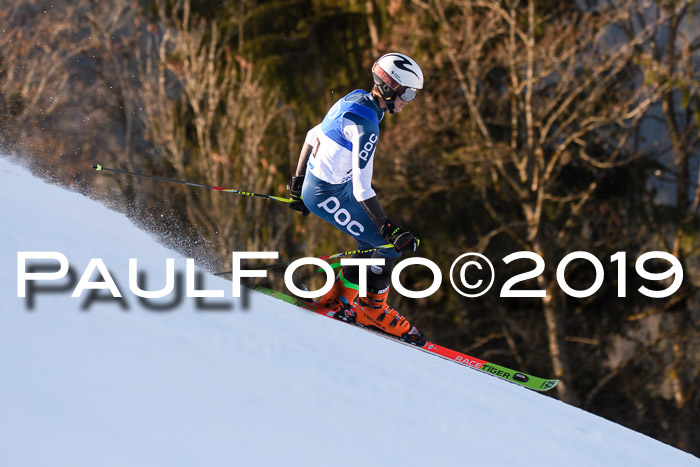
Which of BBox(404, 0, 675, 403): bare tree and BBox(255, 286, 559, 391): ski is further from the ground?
BBox(404, 0, 675, 403): bare tree

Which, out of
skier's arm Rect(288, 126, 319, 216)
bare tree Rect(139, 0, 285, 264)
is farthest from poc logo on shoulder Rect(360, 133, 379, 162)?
bare tree Rect(139, 0, 285, 264)

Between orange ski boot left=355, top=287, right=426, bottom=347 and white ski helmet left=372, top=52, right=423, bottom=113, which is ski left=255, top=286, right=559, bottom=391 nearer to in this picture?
orange ski boot left=355, top=287, right=426, bottom=347

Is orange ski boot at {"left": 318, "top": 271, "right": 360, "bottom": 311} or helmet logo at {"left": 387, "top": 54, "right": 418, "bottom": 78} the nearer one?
helmet logo at {"left": 387, "top": 54, "right": 418, "bottom": 78}

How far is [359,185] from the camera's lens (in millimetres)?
4633

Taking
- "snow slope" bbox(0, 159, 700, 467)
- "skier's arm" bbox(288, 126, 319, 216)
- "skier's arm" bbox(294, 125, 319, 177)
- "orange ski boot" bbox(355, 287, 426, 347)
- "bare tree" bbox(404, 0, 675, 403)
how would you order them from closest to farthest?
"snow slope" bbox(0, 159, 700, 467) < "skier's arm" bbox(294, 125, 319, 177) < "skier's arm" bbox(288, 126, 319, 216) < "orange ski boot" bbox(355, 287, 426, 347) < "bare tree" bbox(404, 0, 675, 403)

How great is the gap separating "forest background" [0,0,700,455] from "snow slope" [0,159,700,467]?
979cm

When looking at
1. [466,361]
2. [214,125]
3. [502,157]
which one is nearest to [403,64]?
[466,361]

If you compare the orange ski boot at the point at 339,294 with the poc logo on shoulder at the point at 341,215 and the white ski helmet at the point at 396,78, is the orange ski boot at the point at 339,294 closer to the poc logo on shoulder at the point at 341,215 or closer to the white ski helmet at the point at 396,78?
the poc logo on shoulder at the point at 341,215

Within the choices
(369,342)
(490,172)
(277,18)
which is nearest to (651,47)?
(490,172)

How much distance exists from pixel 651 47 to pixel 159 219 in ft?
36.5

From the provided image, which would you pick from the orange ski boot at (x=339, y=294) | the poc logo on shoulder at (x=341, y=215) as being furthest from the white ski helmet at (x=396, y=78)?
the orange ski boot at (x=339, y=294)

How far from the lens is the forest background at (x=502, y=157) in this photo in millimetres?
14812

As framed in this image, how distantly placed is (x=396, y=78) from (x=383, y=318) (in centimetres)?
187

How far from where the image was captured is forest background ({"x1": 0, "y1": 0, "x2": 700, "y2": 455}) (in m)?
14.8
